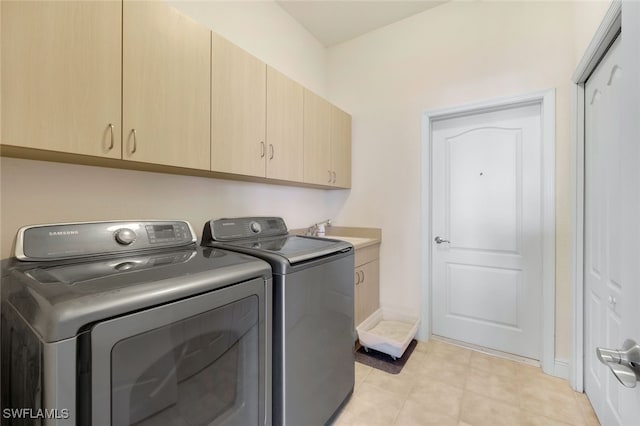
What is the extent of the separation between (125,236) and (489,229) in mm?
2532

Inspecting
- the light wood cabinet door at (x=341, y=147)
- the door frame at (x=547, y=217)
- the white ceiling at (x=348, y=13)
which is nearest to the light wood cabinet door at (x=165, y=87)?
the light wood cabinet door at (x=341, y=147)

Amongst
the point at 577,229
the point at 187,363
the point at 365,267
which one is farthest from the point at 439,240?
the point at 187,363

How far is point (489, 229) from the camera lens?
7.32ft

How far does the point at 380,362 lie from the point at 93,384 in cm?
193

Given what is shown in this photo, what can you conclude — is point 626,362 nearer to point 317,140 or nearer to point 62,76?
point 62,76

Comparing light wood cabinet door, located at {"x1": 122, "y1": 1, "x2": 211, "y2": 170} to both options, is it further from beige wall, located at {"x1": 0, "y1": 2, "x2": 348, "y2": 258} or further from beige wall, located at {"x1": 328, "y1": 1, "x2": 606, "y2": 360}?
beige wall, located at {"x1": 328, "y1": 1, "x2": 606, "y2": 360}

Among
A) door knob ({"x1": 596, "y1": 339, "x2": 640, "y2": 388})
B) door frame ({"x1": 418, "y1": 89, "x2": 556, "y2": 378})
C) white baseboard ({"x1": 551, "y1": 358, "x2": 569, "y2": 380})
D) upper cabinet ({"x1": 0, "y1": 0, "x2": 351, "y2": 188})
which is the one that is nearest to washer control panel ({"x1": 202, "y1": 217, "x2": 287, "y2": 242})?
upper cabinet ({"x1": 0, "y1": 0, "x2": 351, "y2": 188})

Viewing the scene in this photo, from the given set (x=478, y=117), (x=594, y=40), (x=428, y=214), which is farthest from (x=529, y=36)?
(x=428, y=214)

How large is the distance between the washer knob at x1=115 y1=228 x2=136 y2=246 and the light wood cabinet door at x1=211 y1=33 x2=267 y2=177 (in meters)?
0.51

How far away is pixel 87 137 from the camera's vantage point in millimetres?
1037

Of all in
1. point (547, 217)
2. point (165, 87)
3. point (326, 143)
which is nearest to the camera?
point (165, 87)

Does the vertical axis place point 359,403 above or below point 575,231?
below

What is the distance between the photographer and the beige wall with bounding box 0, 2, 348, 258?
44.8 inches

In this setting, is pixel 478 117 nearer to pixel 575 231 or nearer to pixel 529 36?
pixel 529 36
